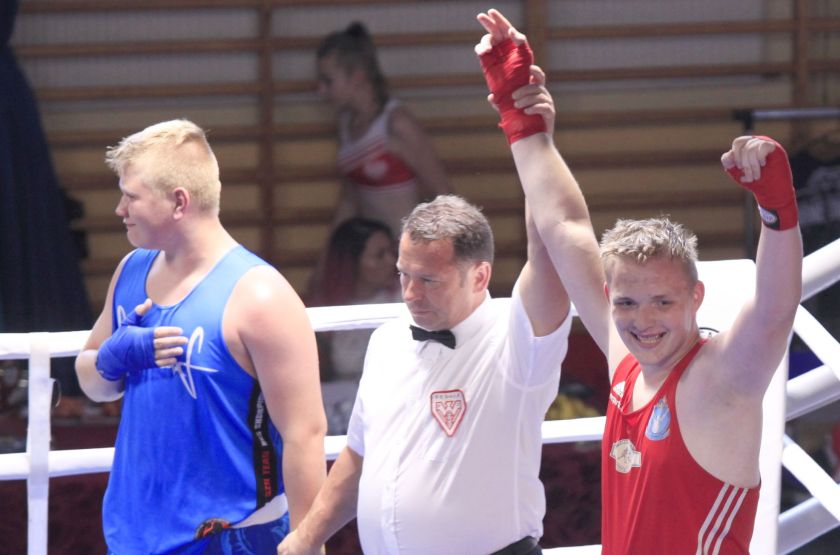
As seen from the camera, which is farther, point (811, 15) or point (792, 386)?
point (811, 15)

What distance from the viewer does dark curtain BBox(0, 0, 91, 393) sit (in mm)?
5023

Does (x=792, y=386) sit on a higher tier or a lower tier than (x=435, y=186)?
lower

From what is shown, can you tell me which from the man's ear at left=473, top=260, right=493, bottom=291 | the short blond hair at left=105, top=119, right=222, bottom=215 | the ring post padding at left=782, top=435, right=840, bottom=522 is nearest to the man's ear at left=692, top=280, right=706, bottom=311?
the man's ear at left=473, top=260, right=493, bottom=291

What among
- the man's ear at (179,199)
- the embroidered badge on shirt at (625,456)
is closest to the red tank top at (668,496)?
the embroidered badge on shirt at (625,456)

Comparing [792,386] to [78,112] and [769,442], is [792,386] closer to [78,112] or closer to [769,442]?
[769,442]

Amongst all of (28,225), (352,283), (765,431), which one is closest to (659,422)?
(765,431)

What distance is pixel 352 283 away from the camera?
4984mm

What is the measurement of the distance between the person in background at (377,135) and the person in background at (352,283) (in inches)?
Answer: 12.2

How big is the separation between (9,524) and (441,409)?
164 centimetres

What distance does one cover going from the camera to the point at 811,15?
20.4ft

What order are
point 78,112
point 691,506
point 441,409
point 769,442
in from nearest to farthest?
point 691,506 → point 441,409 → point 769,442 → point 78,112

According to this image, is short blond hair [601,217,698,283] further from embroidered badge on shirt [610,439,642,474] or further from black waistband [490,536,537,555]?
black waistband [490,536,537,555]

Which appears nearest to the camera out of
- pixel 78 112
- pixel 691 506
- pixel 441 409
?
pixel 691 506

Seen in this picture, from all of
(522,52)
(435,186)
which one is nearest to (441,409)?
(522,52)
